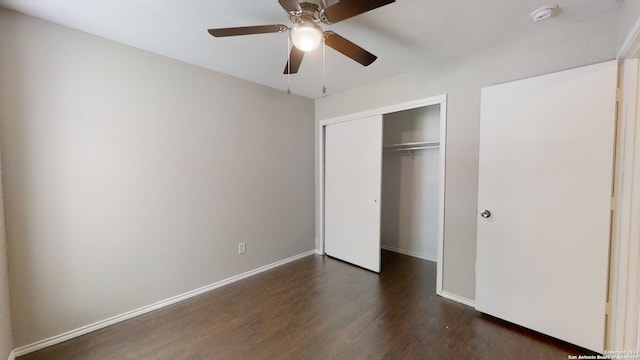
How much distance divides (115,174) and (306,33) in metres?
1.97

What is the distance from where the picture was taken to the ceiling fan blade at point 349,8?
50.1 inches

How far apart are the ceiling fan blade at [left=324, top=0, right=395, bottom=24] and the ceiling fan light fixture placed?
98mm

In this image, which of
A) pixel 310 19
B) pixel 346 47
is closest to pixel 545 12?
pixel 346 47

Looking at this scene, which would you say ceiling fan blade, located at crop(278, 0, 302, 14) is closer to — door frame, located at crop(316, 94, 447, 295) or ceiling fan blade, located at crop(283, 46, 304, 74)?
ceiling fan blade, located at crop(283, 46, 304, 74)

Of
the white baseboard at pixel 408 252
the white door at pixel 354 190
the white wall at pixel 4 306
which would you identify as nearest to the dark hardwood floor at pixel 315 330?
the white wall at pixel 4 306

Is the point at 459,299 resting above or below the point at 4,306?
below

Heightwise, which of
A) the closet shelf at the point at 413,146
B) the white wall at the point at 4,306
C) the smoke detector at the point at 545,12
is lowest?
the white wall at the point at 4,306

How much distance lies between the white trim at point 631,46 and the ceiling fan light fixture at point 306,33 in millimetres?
1722

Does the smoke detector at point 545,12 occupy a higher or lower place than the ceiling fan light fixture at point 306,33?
higher

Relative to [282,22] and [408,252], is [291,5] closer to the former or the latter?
[282,22]

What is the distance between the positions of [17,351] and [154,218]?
119 centimetres

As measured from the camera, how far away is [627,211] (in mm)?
1617

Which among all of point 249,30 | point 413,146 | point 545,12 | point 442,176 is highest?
point 545,12

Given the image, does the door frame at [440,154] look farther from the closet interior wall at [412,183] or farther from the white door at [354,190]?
the closet interior wall at [412,183]
